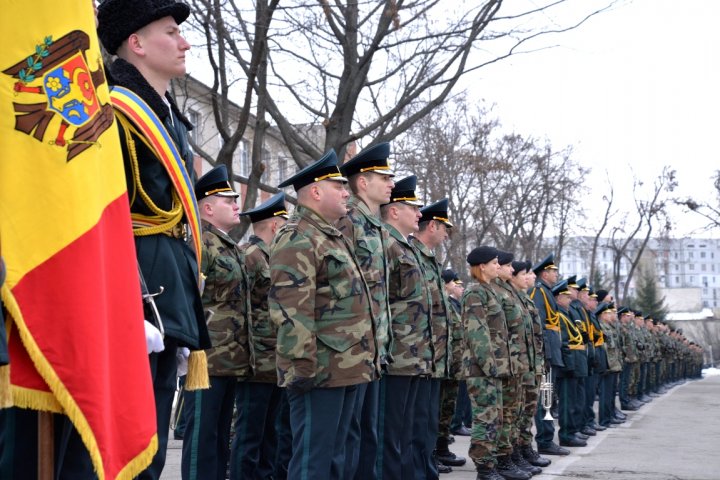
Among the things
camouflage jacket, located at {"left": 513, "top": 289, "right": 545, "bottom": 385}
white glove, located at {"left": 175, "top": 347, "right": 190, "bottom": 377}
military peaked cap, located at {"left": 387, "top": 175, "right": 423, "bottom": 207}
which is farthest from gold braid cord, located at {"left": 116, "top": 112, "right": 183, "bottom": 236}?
camouflage jacket, located at {"left": 513, "top": 289, "right": 545, "bottom": 385}

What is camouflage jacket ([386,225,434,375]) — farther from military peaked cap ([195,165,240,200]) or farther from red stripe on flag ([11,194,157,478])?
red stripe on flag ([11,194,157,478])

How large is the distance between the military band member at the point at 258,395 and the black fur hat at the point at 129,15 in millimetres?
3590

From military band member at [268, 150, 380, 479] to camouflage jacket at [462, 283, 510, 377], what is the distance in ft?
10.5

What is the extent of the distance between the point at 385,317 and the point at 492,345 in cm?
300

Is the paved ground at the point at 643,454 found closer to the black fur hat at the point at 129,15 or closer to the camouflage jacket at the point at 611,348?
the camouflage jacket at the point at 611,348

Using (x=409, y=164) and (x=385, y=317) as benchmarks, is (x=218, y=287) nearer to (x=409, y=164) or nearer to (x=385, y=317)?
(x=385, y=317)

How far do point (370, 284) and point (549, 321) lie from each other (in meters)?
6.67

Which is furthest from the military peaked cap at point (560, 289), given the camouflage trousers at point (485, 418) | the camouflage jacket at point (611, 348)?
the camouflage trousers at point (485, 418)

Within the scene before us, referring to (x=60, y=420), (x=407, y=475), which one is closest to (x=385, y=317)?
(x=407, y=475)

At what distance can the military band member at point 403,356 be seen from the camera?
Result: 6695mm

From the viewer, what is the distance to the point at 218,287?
23.2 ft

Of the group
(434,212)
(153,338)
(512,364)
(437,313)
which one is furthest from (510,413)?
(153,338)

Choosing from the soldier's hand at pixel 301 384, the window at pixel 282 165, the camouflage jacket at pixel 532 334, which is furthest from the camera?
the window at pixel 282 165

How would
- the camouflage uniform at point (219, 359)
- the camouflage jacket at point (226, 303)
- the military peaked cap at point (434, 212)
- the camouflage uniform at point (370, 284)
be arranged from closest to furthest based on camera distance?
the camouflage uniform at point (370, 284), the camouflage uniform at point (219, 359), the camouflage jacket at point (226, 303), the military peaked cap at point (434, 212)
